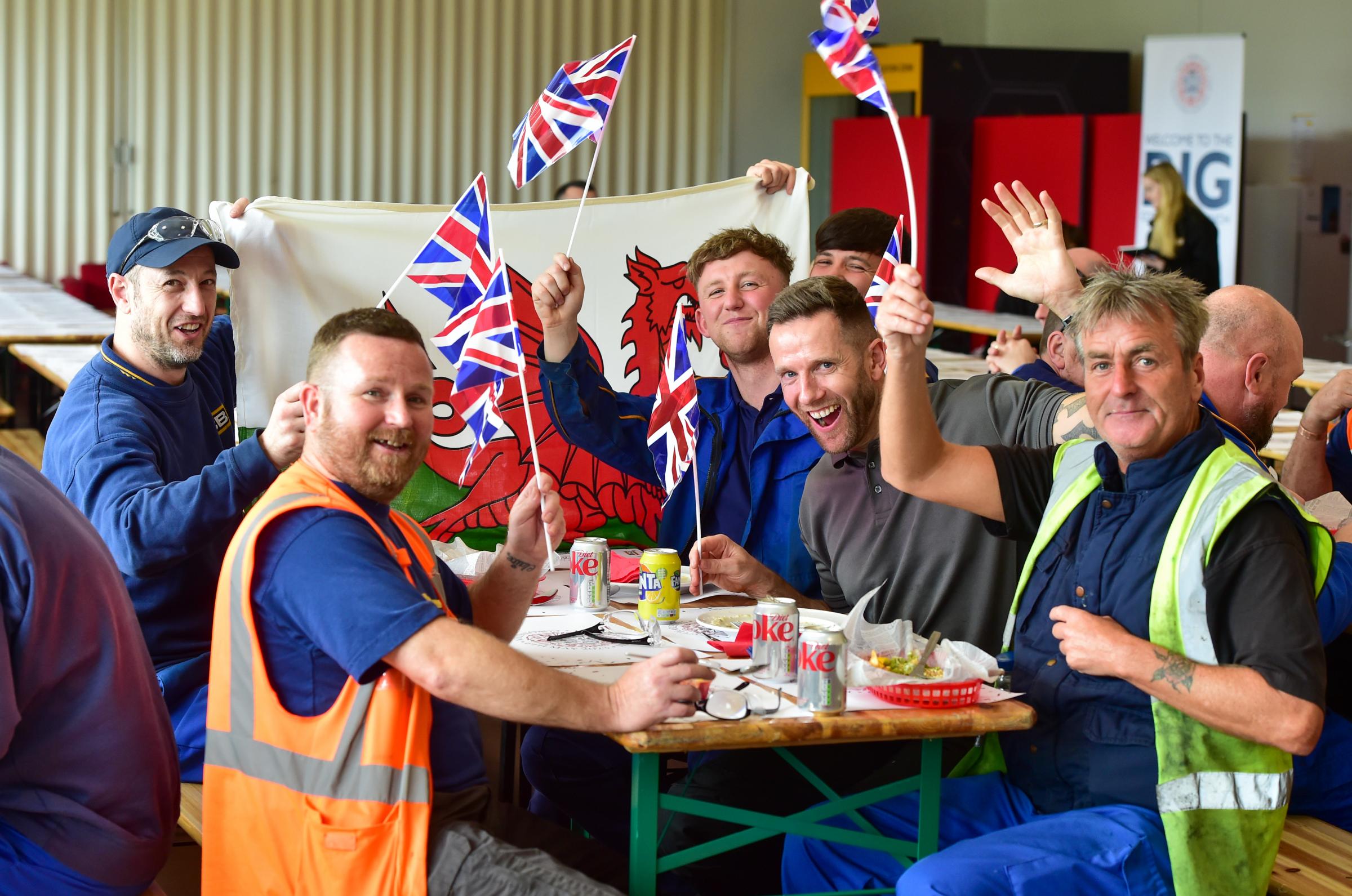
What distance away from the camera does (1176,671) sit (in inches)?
83.7

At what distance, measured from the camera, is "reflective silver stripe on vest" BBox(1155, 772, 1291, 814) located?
7.12ft

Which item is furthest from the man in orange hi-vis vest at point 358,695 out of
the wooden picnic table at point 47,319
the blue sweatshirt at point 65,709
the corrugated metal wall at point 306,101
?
the corrugated metal wall at point 306,101

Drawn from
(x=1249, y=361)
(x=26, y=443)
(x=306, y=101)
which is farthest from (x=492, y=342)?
(x=306, y=101)

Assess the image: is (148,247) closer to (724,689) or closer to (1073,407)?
(724,689)

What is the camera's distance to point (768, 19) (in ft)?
37.8

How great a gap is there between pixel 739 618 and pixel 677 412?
0.57 meters

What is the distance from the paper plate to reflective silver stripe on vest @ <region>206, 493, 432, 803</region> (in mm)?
777

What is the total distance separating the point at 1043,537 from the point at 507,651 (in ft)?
3.23

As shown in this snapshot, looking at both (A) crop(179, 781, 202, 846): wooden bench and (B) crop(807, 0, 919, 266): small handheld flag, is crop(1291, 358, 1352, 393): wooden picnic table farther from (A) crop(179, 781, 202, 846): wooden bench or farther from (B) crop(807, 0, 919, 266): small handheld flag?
(A) crop(179, 781, 202, 846): wooden bench

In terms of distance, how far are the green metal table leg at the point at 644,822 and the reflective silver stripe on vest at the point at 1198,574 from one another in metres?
0.85

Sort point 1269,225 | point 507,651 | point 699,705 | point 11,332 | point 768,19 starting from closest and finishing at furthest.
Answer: point 507,651
point 699,705
point 11,332
point 1269,225
point 768,19

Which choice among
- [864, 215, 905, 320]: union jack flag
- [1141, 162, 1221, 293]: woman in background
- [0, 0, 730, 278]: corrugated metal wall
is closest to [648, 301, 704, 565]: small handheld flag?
[864, 215, 905, 320]: union jack flag

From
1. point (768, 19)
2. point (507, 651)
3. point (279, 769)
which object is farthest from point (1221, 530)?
point (768, 19)

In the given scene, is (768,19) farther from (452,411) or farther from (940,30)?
(452,411)
